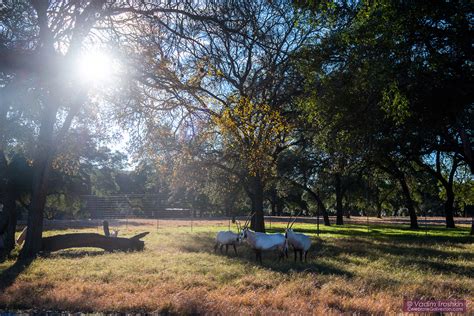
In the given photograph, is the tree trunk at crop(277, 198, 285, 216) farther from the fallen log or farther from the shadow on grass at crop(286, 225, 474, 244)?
the fallen log

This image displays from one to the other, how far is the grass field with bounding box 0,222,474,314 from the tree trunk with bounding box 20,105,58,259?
1789 mm

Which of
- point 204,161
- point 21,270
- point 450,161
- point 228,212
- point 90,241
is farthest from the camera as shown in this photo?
point 228,212

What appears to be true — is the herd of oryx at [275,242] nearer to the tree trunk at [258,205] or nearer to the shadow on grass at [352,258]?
the shadow on grass at [352,258]

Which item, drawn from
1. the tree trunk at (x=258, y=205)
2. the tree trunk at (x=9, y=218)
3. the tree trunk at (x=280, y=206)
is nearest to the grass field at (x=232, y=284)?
the tree trunk at (x=9, y=218)

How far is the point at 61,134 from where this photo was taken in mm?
15281

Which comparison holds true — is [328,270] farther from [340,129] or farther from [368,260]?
[340,129]

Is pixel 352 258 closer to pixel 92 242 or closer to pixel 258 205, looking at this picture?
pixel 92 242

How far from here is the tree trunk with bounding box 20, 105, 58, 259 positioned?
15375 mm

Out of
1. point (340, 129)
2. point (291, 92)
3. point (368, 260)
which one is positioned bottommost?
point (368, 260)

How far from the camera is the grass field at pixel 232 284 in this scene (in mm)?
7246

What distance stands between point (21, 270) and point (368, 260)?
10.4 metres

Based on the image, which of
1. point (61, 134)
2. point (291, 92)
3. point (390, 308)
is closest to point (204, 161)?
point (291, 92)

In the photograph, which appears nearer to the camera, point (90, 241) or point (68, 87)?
point (68, 87)

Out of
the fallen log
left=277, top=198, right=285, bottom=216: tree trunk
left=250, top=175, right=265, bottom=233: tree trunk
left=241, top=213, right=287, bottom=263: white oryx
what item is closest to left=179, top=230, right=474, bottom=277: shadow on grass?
left=241, top=213, right=287, bottom=263: white oryx
